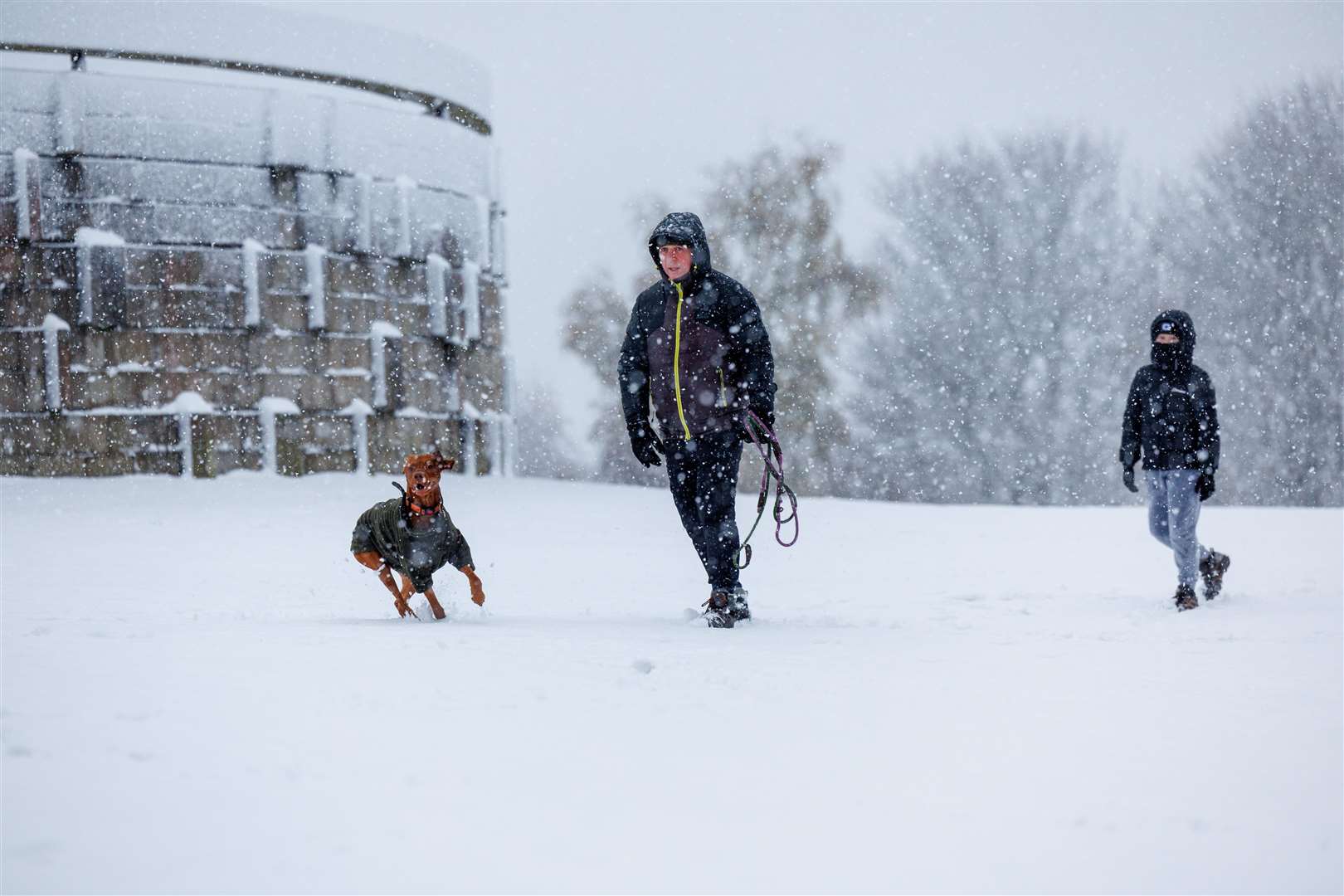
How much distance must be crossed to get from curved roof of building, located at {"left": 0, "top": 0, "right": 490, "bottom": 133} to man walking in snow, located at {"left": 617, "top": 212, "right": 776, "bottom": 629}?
39.0ft

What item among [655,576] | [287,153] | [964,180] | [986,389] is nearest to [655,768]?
[655,576]

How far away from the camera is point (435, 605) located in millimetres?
6645

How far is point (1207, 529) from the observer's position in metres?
14.3

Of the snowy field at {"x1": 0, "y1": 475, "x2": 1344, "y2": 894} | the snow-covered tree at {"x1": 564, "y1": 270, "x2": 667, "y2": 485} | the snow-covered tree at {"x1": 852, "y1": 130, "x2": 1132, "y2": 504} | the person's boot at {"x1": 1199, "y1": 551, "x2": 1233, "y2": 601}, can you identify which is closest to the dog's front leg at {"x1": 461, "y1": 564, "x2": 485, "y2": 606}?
the snowy field at {"x1": 0, "y1": 475, "x2": 1344, "y2": 894}

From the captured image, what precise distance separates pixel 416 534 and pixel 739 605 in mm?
1632

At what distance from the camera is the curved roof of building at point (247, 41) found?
52.9 ft

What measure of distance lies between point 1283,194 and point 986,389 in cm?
792

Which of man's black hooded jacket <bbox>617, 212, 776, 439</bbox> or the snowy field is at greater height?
man's black hooded jacket <bbox>617, 212, 776, 439</bbox>

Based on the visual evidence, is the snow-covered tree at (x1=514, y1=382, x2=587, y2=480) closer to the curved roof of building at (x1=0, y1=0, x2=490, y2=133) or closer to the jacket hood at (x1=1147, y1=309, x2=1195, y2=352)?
the curved roof of building at (x1=0, y1=0, x2=490, y2=133)

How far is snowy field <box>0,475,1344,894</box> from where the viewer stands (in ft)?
9.55

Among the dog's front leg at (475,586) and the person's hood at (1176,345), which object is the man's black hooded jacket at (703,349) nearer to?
the dog's front leg at (475,586)

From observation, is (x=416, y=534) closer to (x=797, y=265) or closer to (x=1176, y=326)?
(x=1176, y=326)

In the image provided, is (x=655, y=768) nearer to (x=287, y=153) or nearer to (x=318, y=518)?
(x=318, y=518)

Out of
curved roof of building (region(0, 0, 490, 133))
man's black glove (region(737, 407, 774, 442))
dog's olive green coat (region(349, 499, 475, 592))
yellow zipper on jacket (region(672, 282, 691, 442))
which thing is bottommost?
dog's olive green coat (region(349, 499, 475, 592))
